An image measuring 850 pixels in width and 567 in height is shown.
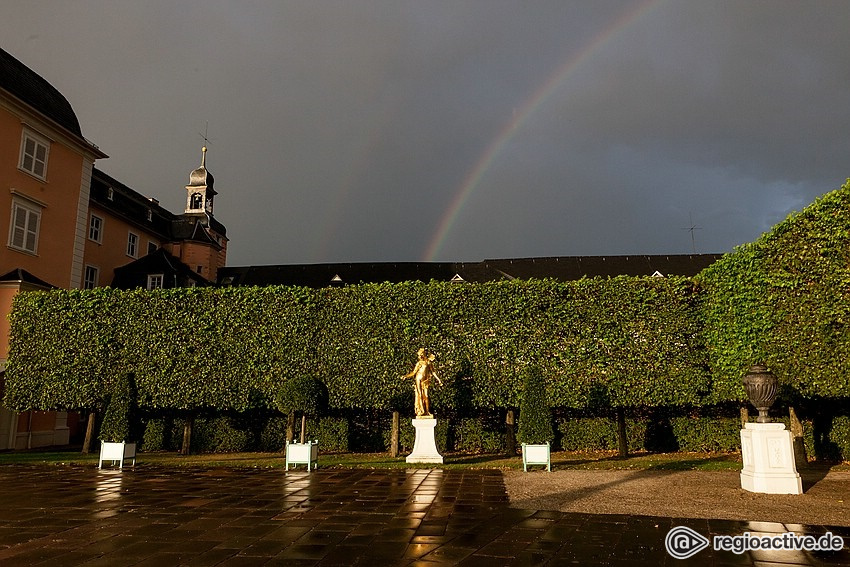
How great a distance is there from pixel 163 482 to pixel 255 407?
277 inches

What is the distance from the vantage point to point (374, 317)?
19.8 metres

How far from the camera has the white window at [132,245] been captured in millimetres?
35656

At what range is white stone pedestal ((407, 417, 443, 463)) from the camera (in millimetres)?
16359

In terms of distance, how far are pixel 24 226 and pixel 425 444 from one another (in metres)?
21.5

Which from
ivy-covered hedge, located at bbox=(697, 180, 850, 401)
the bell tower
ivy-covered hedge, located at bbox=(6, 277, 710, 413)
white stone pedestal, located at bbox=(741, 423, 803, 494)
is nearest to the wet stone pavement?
white stone pedestal, located at bbox=(741, 423, 803, 494)

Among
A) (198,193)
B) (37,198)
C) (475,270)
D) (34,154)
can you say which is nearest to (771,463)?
(37,198)

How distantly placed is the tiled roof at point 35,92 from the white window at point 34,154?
4.16 ft

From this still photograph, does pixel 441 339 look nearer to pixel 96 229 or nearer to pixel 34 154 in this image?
pixel 34 154

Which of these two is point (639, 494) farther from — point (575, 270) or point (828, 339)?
point (575, 270)

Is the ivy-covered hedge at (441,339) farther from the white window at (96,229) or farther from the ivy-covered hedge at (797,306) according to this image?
the white window at (96,229)

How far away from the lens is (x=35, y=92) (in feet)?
85.5

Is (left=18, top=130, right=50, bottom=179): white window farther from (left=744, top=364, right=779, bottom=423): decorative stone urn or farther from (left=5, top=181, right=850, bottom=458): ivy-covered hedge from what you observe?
(left=744, top=364, right=779, bottom=423): decorative stone urn

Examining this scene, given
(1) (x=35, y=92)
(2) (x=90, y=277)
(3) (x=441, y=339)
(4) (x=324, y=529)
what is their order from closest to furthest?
(4) (x=324, y=529) → (3) (x=441, y=339) → (1) (x=35, y=92) → (2) (x=90, y=277)

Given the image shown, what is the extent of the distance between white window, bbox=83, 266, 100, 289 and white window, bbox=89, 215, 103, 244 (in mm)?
1722
